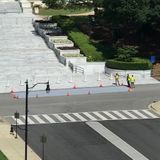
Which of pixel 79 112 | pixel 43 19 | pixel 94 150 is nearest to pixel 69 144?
pixel 94 150

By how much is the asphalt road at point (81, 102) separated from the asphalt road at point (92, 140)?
175 inches

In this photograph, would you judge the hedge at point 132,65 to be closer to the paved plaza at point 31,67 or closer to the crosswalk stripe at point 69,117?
the paved plaza at point 31,67

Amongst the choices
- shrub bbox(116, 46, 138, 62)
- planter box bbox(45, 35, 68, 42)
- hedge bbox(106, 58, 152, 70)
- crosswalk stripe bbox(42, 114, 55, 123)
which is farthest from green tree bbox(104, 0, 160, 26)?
crosswalk stripe bbox(42, 114, 55, 123)

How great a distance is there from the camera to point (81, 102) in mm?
65438

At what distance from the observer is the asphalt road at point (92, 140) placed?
169 ft

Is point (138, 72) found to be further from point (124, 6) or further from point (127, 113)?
point (127, 113)

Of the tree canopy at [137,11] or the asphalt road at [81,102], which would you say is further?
the tree canopy at [137,11]

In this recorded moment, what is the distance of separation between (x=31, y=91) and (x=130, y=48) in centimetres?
1257

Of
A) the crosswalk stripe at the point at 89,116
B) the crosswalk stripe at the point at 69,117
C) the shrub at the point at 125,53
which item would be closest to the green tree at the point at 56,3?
the shrub at the point at 125,53

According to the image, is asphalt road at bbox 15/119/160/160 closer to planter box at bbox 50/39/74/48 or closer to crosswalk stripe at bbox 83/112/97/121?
crosswalk stripe at bbox 83/112/97/121

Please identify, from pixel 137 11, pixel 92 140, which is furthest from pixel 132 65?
pixel 92 140

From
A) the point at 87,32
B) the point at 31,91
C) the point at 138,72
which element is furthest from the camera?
the point at 87,32

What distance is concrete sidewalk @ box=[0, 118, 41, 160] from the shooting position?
166ft

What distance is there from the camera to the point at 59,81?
7231 centimetres
